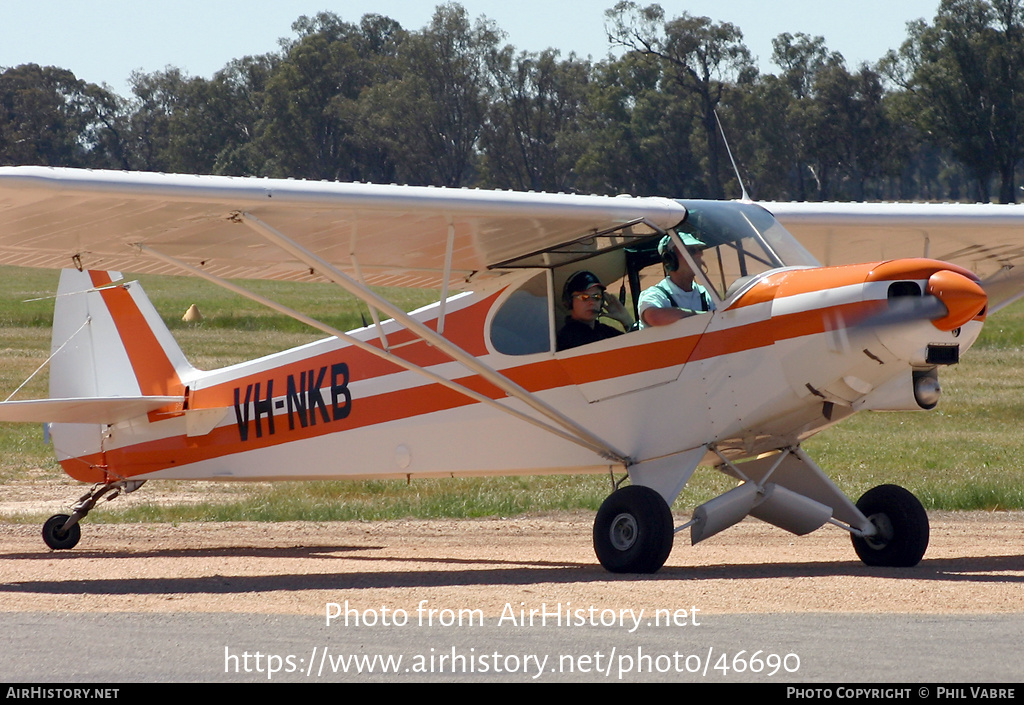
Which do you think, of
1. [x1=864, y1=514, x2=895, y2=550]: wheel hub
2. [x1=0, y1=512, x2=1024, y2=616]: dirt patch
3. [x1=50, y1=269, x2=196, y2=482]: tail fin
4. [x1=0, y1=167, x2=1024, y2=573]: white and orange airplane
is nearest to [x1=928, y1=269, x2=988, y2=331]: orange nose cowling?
[x1=0, y1=167, x2=1024, y2=573]: white and orange airplane

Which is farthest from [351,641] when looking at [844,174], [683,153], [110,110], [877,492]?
[110,110]

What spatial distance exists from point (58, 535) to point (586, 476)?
9.06 meters

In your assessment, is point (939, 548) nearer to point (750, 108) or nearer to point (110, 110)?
point (750, 108)

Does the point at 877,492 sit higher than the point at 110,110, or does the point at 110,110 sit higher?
the point at 110,110

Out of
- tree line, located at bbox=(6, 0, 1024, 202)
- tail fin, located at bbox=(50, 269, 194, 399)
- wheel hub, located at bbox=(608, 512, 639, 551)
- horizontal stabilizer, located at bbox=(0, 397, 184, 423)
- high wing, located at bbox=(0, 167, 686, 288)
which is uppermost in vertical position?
tree line, located at bbox=(6, 0, 1024, 202)

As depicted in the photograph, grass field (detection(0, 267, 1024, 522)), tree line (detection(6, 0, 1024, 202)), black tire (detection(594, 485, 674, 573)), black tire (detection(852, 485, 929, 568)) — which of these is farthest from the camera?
tree line (detection(6, 0, 1024, 202))

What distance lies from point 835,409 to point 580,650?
141 inches

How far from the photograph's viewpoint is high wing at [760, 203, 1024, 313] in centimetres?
1088

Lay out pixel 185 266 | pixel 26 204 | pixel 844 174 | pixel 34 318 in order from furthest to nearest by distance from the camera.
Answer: pixel 844 174 < pixel 34 318 < pixel 185 266 < pixel 26 204

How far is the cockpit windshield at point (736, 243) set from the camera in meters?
8.92

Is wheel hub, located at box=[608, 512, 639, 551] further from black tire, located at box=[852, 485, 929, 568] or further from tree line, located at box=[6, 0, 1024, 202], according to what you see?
tree line, located at box=[6, 0, 1024, 202]

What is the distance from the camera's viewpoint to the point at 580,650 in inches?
234

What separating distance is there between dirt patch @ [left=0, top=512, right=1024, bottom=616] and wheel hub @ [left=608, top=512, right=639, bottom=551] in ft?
0.89

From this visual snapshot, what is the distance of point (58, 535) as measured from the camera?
11.9 meters
